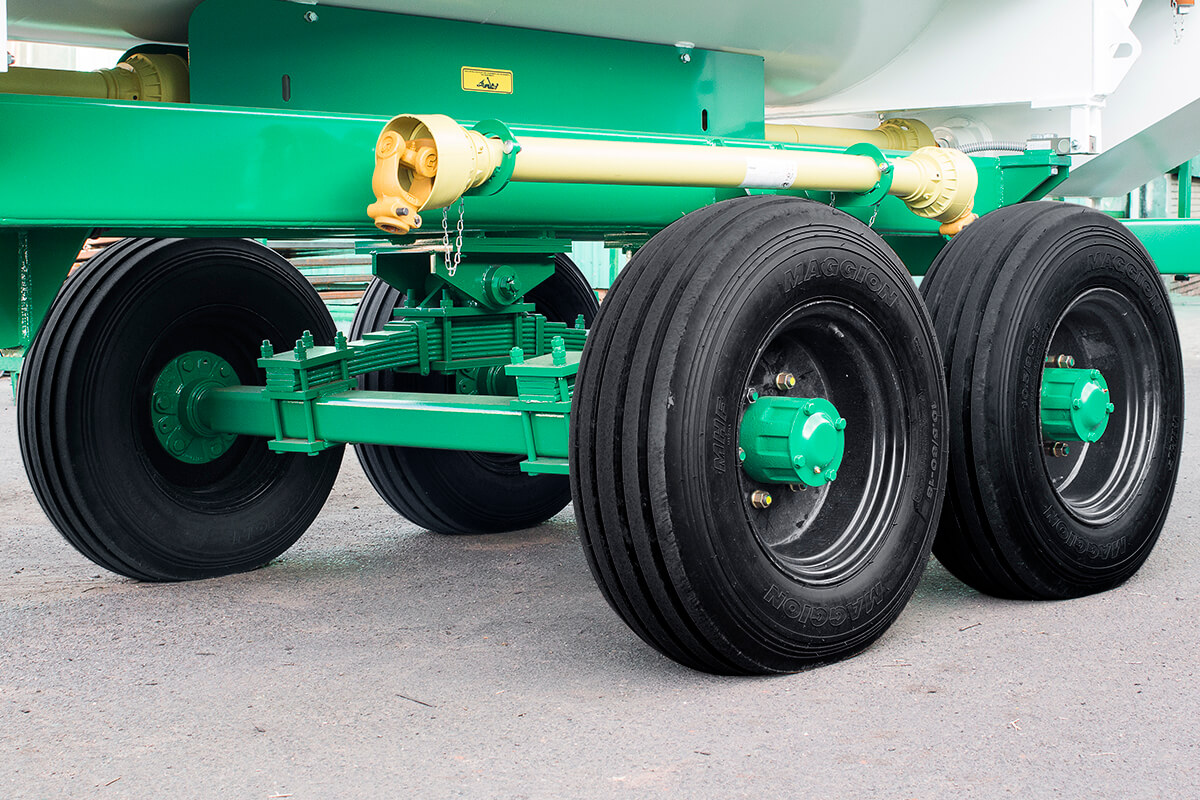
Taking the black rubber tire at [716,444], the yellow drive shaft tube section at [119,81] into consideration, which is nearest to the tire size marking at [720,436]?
the black rubber tire at [716,444]

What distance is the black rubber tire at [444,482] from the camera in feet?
13.2

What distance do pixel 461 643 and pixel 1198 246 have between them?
3.20 m

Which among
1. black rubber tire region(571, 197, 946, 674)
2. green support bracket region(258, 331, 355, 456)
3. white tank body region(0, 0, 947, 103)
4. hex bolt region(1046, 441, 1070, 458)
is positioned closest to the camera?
Result: black rubber tire region(571, 197, 946, 674)

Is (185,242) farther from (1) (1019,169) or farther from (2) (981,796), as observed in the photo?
(2) (981,796)

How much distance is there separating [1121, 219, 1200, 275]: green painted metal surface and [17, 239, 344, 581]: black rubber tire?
2981mm

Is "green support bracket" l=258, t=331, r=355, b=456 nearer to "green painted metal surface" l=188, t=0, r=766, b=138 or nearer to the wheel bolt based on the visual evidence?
"green painted metal surface" l=188, t=0, r=766, b=138

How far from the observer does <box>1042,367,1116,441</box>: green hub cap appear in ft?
10.2

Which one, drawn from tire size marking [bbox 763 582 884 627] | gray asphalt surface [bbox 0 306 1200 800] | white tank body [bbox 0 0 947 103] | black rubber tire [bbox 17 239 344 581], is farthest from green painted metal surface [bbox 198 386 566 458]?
white tank body [bbox 0 0 947 103]

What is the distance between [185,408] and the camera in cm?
354

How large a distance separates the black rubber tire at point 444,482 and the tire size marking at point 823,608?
1.66 metres

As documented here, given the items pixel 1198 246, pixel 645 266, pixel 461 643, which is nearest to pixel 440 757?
pixel 461 643

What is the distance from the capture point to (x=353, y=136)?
2.67m

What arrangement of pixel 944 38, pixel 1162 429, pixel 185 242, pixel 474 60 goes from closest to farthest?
pixel 474 60, pixel 1162 429, pixel 185 242, pixel 944 38

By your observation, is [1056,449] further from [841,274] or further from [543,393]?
[543,393]
